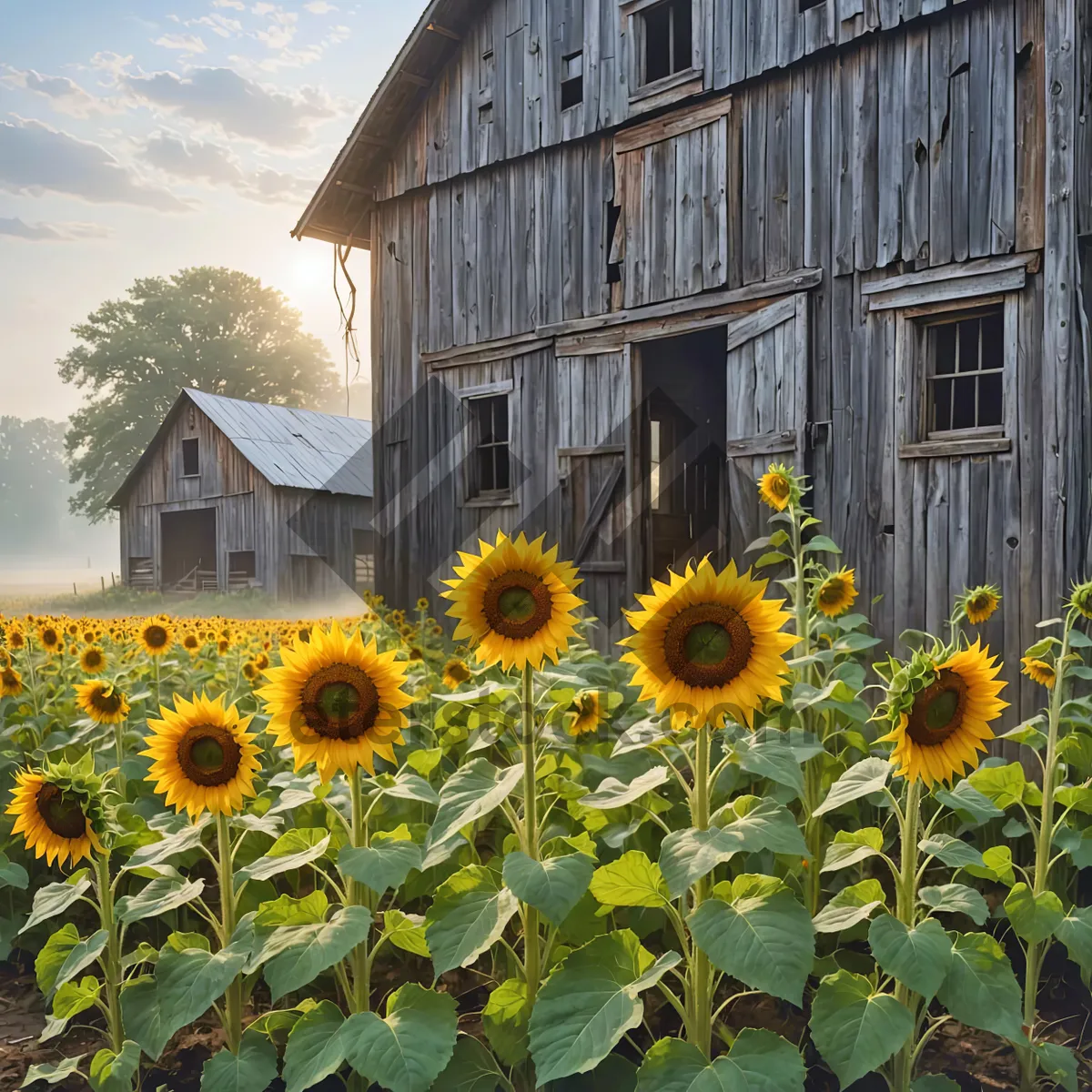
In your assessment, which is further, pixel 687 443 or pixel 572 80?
pixel 687 443

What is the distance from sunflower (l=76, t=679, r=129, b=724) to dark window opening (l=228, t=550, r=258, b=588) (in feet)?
51.9

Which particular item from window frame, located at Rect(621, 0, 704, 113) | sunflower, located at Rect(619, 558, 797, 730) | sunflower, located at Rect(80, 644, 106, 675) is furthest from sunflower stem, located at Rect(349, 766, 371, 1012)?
window frame, located at Rect(621, 0, 704, 113)

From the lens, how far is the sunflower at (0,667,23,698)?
4309 millimetres

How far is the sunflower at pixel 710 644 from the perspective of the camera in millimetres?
1856

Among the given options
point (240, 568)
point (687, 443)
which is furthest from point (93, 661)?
point (240, 568)

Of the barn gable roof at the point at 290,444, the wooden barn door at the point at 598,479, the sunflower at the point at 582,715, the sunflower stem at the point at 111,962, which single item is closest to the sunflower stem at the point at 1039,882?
the sunflower at the point at 582,715

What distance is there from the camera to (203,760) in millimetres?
2236

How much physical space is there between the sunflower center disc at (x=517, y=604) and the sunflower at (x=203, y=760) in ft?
2.28

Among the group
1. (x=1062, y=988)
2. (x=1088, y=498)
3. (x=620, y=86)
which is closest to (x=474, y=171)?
(x=620, y=86)

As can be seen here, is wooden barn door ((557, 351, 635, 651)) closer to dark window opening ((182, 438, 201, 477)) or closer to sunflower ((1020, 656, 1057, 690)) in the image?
sunflower ((1020, 656, 1057, 690))

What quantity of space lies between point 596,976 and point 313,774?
118cm

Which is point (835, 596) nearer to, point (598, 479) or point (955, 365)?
point (955, 365)

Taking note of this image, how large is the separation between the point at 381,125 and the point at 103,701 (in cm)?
775

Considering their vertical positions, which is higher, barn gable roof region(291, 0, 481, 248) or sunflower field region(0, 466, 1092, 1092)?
barn gable roof region(291, 0, 481, 248)
